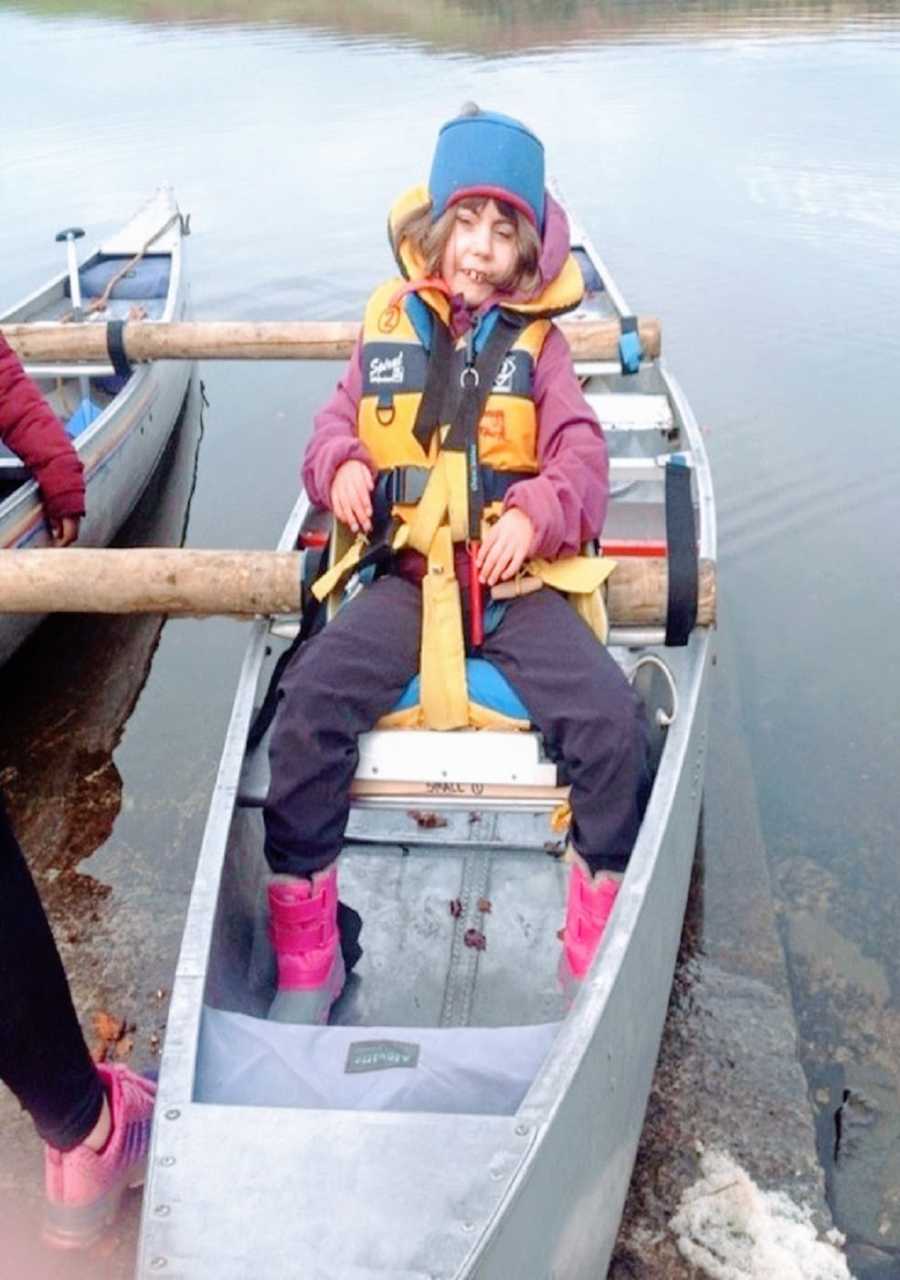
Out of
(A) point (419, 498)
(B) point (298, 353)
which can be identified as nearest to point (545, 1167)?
(A) point (419, 498)

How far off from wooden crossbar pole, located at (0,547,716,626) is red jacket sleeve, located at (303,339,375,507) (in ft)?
1.10

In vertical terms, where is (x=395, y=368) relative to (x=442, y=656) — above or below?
above

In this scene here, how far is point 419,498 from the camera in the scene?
3195 millimetres

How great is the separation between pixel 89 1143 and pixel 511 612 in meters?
1.52

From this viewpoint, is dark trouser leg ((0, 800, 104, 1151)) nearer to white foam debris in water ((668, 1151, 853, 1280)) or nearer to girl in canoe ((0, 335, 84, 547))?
white foam debris in water ((668, 1151, 853, 1280))

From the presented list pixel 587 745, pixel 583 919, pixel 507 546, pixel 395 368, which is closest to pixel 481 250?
pixel 395 368

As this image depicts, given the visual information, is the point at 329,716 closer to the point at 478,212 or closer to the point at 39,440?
the point at 478,212

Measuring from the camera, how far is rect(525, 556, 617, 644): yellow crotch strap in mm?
3041

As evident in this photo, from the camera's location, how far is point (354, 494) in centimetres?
309

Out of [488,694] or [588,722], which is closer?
[588,722]

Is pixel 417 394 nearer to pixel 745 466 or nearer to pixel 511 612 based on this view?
pixel 511 612

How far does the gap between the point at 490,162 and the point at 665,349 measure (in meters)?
6.05

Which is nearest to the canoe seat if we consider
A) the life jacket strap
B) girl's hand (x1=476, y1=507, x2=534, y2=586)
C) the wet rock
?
the life jacket strap

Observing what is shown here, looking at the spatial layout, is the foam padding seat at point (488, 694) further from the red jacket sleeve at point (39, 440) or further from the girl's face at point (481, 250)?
the red jacket sleeve at point (39, 440)
